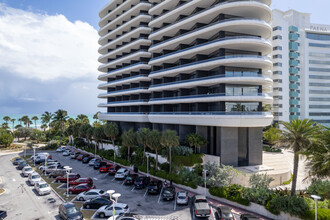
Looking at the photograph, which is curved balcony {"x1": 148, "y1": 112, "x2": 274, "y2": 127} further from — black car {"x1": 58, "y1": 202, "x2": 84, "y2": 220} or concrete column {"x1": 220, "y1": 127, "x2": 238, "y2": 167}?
black car {"x1": 58, "y1": 202, "x2": 84, "y2": 220}

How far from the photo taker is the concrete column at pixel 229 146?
3434 cm

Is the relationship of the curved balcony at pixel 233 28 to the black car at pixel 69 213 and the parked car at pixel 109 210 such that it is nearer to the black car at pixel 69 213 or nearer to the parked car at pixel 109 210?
the parked car at pixel 109 210

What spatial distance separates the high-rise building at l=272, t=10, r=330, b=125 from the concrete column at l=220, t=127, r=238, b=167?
50.5 meters

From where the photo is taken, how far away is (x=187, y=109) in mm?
44562

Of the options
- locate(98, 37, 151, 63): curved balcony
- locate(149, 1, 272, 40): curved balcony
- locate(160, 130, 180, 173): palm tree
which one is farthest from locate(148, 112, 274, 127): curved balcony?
locate(98, 37, 151, 63): curved balcony

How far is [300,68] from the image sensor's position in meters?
82.9

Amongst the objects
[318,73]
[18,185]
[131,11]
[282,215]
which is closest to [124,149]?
[18,185]

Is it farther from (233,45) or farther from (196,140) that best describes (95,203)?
(233,45)

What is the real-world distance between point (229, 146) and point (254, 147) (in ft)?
21.2

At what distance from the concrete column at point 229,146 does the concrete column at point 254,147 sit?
13.8 ft

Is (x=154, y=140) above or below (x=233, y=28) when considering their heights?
below

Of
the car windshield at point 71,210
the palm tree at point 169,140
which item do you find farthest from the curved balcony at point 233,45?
the car windshield at point 71,210

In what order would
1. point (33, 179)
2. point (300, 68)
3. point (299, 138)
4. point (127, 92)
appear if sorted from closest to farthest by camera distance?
point (299, 138)
point (33, 179)
point (127, 92)
point (300, 68)

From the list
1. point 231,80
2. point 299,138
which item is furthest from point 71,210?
point 231,80
